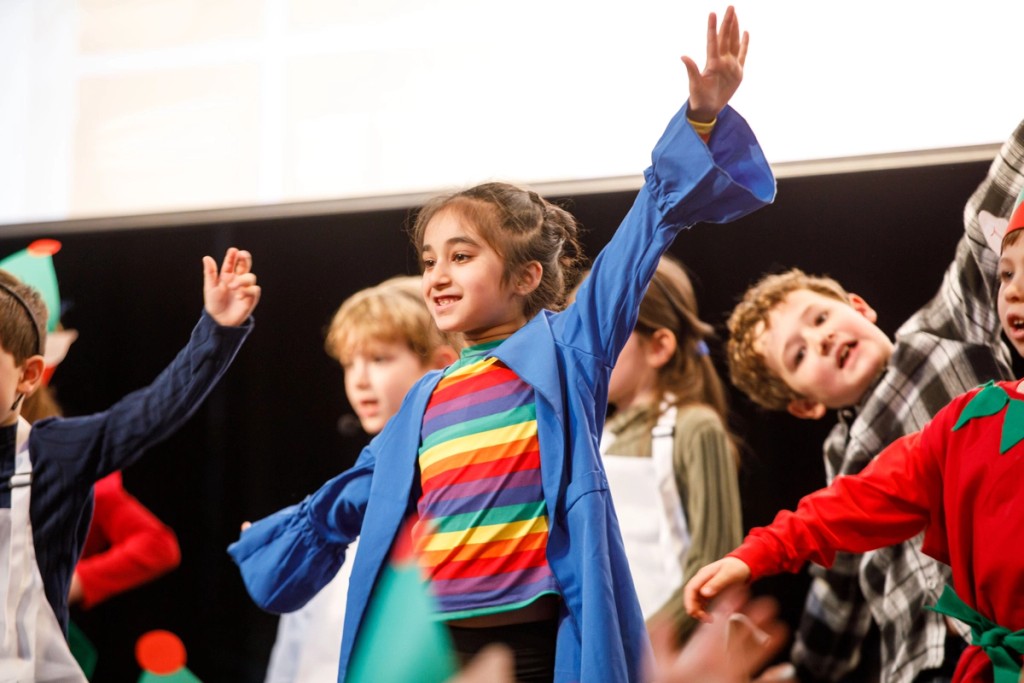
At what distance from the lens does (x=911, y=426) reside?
1.93m

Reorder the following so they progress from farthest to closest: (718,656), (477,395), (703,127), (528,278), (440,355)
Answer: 1. (440,355)
2. (528,278)
3. (477,395)
4. (703,127)
5. (718,656)

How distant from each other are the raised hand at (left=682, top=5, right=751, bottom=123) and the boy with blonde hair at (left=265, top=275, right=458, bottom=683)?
88 cm

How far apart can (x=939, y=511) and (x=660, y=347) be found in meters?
0.73

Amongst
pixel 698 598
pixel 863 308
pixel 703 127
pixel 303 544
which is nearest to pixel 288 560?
pixel 303 544

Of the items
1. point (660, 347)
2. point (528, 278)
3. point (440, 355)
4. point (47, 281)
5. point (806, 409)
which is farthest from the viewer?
point (47, 281)

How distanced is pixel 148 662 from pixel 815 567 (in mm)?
1487

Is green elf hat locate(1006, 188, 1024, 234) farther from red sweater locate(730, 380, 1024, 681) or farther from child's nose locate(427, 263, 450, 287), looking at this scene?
child's nose locate(427, 263, 450, 287)

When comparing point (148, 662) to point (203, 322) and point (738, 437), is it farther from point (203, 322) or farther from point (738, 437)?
point (738, 437)

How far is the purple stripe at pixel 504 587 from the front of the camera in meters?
1.54

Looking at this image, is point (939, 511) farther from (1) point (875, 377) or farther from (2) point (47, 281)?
(2) point (47, 281)

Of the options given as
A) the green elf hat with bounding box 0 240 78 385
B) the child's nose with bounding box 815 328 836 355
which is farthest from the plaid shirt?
the green elf hat with bounding box 0 240 78 385

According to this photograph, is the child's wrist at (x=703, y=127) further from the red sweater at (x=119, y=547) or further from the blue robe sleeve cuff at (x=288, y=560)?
the red sweater at (x=119, y=547)

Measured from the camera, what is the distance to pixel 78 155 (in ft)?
8.83

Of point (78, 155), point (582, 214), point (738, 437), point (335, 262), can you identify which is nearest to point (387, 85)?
point (335, 262)
